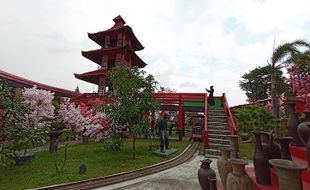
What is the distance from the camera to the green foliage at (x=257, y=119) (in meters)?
9.80

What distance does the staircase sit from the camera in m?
8.56

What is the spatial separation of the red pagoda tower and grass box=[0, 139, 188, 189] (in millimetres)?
9378

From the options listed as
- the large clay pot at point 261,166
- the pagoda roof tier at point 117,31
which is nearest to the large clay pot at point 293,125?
the large clay pot at point 261,166

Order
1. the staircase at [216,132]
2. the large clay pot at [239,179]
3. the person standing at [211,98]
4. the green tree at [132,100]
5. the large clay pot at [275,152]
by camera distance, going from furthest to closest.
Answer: the person standing at [211,98] < the staircase at [216,132] < the green tree at [132,100] < the large clay pot at [275,152] < the large clay pot at [239,179]

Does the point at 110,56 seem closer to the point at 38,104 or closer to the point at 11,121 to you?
the point at 38,104

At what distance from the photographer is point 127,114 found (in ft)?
25.3

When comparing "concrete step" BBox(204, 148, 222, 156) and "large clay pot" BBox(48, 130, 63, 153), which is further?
"large clay pot" BBox(48, 130, 63, 153)

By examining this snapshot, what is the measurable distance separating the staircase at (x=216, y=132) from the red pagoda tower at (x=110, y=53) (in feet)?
32.1

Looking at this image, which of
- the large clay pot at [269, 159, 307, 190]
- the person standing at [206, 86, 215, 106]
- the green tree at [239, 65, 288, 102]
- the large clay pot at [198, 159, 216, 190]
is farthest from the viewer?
the green tree at [239, 65, 288, 102]

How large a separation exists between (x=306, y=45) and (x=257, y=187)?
39.3ft

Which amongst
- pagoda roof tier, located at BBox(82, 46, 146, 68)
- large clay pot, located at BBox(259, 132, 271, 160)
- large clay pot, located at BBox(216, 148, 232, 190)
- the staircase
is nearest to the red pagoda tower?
pagoda roof tier, located at BBox(82, 46, 146, 68)

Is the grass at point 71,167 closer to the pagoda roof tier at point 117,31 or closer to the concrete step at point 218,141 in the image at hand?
the concrete step at point 218,141

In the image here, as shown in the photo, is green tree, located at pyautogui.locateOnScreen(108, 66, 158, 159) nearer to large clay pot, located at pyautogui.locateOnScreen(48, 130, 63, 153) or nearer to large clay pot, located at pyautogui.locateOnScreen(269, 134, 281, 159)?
large clay pot, located at pyautogui.locateOnScreen(48, 130, 63, 153)

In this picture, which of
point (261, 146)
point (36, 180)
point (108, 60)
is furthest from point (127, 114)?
point (108, 60)
